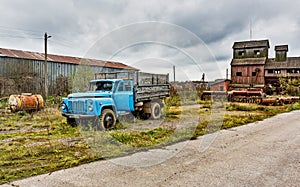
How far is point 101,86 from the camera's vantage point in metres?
9.60

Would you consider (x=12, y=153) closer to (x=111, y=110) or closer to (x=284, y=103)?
(x=111, y=110)

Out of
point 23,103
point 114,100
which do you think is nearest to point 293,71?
point 114,100

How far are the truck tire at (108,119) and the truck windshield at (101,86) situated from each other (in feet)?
3.89

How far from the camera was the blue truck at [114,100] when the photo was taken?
8242mm

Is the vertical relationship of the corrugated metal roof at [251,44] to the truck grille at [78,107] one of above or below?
above

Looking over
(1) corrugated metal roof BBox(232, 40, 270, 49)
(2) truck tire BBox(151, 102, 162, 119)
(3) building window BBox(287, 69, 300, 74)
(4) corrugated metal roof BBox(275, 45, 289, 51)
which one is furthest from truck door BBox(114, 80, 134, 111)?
(4) corrugated metal roof BBox(275, 45, 289, 51)

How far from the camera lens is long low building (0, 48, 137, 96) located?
20906 millimetres

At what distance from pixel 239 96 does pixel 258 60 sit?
1939 cm

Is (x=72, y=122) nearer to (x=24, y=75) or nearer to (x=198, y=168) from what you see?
(x=198, y=168)

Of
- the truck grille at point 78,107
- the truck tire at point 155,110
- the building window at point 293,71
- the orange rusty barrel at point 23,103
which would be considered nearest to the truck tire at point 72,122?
the truck grille at point 78,107

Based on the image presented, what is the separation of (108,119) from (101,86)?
1.72 m

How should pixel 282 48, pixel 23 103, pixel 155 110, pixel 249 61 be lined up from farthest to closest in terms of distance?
pixel 282 48, pixel 249 61, pixel 23 103, pixel 155 110

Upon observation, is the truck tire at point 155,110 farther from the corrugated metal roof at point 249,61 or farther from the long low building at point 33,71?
the corrugated metal roof at point 249,61

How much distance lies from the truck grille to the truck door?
1382mm
